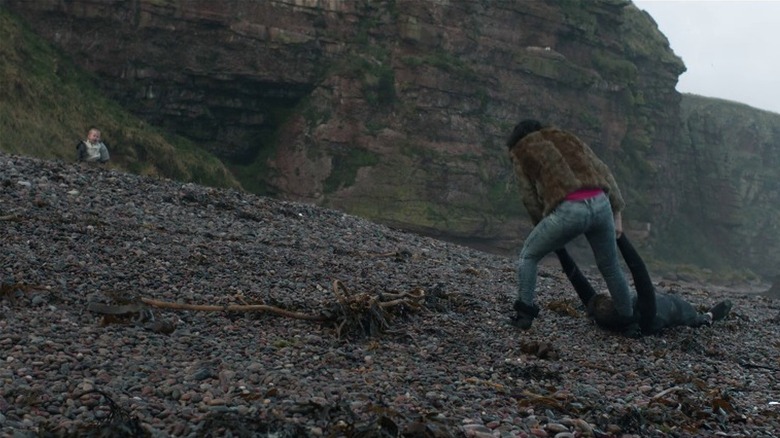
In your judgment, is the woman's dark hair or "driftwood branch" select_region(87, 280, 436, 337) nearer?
"driftwood branch" select_region(87, 280, 436, 337)

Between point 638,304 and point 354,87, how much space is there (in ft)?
125

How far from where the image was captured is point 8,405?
4.62m

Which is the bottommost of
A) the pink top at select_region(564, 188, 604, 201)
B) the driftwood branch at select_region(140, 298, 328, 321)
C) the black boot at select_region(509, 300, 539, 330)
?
the driftwood branch at select_region(140, 298, 328, 321)

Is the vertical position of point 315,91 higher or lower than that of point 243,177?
higher

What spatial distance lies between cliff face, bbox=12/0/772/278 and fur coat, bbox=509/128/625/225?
35250mm

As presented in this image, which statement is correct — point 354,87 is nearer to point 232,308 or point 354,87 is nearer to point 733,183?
point 232,308

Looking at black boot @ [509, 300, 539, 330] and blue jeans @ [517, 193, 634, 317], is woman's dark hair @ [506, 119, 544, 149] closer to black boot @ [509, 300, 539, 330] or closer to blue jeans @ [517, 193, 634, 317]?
blue jeans @ [517, 193, 634, 317]

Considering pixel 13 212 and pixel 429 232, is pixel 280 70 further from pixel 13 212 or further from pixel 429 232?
pixel 13 212

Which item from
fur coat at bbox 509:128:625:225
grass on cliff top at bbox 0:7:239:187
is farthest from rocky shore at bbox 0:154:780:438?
grass on cliff top at bbox 0:7:239:187

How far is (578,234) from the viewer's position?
7.53 meters

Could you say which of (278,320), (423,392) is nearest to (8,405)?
(423,392)

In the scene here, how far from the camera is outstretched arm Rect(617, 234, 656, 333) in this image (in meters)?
8.04

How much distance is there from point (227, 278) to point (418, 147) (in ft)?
123

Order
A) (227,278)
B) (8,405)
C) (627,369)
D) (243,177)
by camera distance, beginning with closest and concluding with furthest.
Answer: (8,405) → (627,369) → (227,278) → (243,177)
